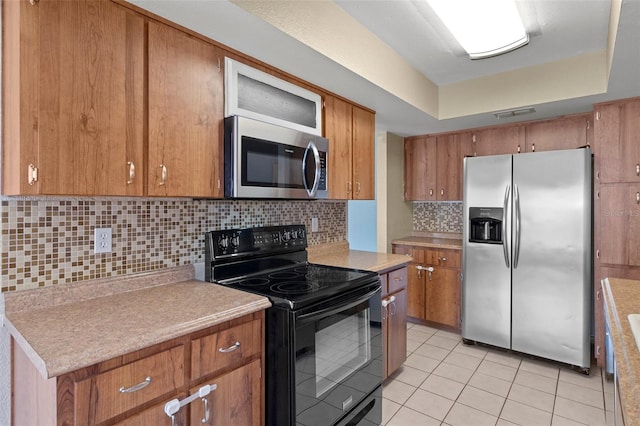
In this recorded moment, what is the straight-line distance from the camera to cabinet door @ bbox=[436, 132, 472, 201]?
3.77 m

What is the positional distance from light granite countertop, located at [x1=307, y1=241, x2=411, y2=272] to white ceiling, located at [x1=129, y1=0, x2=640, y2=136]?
1223mm

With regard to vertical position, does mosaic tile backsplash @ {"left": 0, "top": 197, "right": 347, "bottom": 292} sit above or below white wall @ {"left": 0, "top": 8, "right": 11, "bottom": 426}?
above

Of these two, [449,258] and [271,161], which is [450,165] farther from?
[271,161]

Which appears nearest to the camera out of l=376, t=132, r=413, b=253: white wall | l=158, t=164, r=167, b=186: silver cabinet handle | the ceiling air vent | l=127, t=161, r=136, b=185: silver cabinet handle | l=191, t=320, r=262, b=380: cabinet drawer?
l=191, t=320, r=262, b=380: cabinet drawer

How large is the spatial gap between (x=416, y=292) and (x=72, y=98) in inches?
135

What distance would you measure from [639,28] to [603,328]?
2217 millimetres

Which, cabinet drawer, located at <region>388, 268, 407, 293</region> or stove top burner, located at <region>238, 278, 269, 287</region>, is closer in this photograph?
stove top burner, located at <region>238, 278, 269, 287</region>

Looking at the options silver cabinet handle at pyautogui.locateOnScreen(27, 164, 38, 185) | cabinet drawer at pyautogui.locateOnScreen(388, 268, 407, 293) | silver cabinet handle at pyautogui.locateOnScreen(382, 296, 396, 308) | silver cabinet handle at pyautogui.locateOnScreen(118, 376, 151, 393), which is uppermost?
silver cabinet handle at pyautogui.locateOnScreen(27, 164, 38, 185)

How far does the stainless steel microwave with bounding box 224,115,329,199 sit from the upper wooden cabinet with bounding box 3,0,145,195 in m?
0.43

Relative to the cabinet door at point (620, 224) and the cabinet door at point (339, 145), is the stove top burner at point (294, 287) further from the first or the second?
the cabinet door at point (620, 224)

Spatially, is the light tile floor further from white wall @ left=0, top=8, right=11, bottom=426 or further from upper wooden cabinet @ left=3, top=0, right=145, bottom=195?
upper wooden cabinet @ left=3, top=0, right=145, bottom=195

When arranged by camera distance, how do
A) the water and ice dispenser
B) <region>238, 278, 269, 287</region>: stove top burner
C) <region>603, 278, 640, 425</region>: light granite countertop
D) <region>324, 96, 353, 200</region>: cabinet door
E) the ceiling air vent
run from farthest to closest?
the water and ice dispenser < the ceiling air vent < <region>324, 96, 353, 200</region>: cabinet door < <region>238, 278, 269, 287</region>: stove top burner < <region>603, 278, 640, 425</region>: light granite countertop

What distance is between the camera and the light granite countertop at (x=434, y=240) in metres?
3.58

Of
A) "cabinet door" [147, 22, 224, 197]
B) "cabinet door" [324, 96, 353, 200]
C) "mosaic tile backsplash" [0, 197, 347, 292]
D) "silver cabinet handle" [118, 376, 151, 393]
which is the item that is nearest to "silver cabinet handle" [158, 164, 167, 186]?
"cabinet door" [147, 22, 224, 197]
